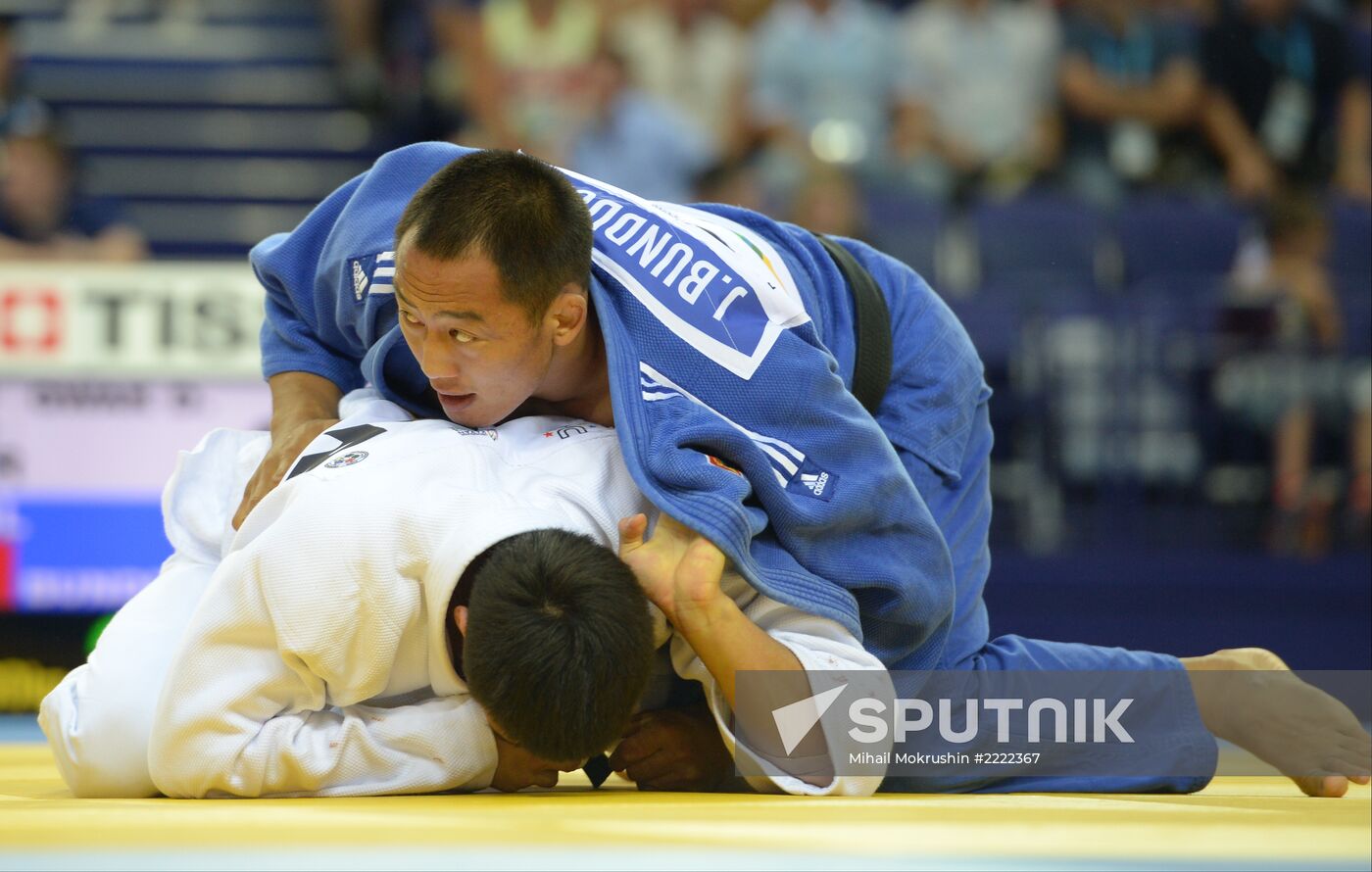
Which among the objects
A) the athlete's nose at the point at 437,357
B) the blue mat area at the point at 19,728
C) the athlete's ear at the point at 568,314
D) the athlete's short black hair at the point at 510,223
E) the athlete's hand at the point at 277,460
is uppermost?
the athlete's short black hair at the point at 510,223

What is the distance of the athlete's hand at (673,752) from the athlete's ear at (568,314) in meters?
0.65

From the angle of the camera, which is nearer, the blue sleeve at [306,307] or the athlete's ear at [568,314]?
the athlete's ear at [568,314]

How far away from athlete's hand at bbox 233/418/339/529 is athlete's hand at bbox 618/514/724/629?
64 cm

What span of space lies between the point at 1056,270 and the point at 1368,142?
5.72 feet

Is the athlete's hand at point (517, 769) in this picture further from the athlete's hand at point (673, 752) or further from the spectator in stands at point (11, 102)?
the spectator in stands at point (11, 102)

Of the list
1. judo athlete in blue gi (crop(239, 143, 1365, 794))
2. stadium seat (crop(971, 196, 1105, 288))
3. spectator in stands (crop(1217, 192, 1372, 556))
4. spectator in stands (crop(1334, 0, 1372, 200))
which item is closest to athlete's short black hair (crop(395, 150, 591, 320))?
judo athlete in blue gi (crop(239, 143, 1365, 794))

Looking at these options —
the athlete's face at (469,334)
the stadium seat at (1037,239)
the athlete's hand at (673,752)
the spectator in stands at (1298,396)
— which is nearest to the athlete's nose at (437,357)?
the athlete's face at (469,334)

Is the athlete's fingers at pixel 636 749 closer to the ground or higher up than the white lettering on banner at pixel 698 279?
closer to the ground

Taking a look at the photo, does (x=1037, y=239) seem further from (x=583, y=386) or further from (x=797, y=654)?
(x=797, y=654)

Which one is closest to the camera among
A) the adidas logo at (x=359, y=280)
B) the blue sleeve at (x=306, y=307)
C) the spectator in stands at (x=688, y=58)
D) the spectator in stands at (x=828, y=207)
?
the adidas logo at (x=359, y=280)

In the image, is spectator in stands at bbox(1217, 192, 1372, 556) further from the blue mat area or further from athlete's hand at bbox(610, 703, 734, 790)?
the blue mat area

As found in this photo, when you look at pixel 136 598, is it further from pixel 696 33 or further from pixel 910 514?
pixel 696 33

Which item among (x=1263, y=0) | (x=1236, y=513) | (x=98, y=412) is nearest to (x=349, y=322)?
(x=98, y=412)

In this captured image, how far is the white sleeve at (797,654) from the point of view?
2.56m
